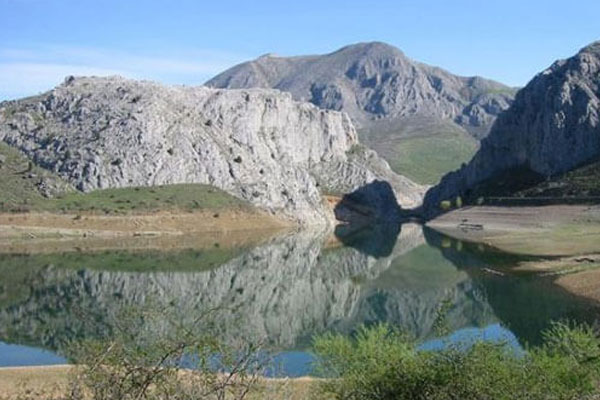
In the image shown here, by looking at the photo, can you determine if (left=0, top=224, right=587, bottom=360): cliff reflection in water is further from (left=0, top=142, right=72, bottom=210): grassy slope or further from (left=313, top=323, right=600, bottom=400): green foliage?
(left=0, top=142, right=72, bottom=210): grassy slope

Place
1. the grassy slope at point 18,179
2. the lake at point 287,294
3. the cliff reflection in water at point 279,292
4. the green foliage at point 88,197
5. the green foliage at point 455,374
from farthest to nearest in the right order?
the green foliage at point 88,197 < the grassy slope at point 18,179 < the cliff reflection in water at point 279,292 < the lake at point 287,294 < the green foliage at point 455,374

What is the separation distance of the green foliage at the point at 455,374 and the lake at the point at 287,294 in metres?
2.47

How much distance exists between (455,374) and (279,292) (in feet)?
194

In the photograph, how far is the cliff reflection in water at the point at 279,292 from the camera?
54.4 metres

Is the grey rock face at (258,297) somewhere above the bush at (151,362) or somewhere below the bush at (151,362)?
below

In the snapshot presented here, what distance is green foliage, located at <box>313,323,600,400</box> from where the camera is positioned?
21016mm

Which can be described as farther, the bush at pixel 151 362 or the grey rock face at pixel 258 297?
the grey rock face at pixel 258 297

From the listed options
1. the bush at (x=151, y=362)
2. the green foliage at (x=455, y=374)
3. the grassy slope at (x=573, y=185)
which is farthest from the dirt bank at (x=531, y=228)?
the bush at (x=151, y=362)

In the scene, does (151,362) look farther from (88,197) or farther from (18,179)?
(18,179)

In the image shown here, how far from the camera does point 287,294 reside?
79062 mm

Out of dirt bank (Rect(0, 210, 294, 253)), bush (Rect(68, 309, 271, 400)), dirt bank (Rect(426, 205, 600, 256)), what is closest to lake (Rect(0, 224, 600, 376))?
bush (Rect(68, 309, 271, 400))

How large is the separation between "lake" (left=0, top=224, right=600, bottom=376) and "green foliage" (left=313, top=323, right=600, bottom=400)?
2.47m

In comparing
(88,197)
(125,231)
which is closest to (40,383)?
(125,231)

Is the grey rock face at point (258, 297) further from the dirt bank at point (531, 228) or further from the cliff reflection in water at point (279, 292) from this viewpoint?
the dirt bank at point (531, 228)
